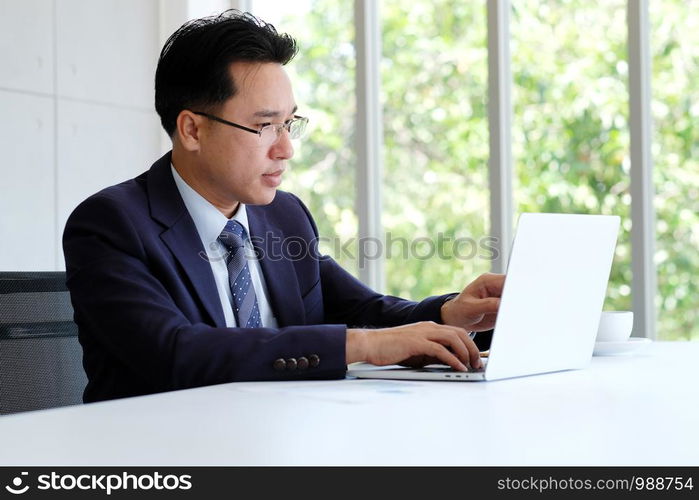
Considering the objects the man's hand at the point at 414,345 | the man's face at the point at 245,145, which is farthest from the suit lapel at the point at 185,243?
the man's hand at the point at 414,345

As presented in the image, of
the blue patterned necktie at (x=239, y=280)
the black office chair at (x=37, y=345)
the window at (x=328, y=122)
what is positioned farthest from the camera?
the window at (x=328, y=122)

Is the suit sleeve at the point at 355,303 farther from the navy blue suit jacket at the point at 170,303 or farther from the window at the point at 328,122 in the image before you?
the window at the point at 328,122

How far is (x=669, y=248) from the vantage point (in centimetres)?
364

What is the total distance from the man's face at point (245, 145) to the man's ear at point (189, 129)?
0.05 ft

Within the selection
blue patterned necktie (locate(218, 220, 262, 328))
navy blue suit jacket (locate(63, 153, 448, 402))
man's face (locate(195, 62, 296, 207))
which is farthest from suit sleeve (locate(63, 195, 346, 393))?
man's face (locate(195, 62, 296, 207))

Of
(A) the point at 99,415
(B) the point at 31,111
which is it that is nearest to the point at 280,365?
(A) the point at 99,415

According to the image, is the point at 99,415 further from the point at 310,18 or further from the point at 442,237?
the point at 310,18

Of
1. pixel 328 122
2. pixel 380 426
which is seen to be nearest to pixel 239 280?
pixel 380 426

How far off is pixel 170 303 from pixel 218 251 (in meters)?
0.34

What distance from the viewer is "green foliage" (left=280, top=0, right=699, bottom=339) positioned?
3.63 metres

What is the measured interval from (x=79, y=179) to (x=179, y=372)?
2.52m

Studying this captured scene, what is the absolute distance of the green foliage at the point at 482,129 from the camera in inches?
143

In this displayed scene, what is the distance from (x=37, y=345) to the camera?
5.83 feet
